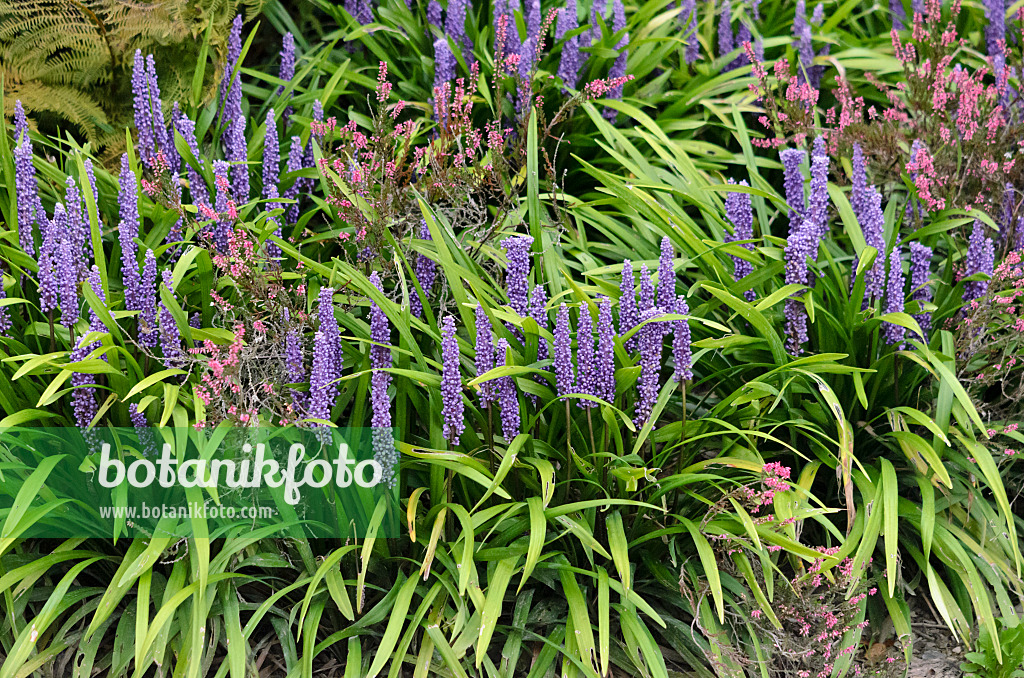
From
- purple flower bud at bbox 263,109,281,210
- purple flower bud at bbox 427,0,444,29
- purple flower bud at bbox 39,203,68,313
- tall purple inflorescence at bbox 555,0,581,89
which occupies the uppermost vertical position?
purple flower bud at bbox 427,0,444,29

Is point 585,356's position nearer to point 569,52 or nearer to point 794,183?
point 794,183

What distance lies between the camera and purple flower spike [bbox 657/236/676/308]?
8.96 feet

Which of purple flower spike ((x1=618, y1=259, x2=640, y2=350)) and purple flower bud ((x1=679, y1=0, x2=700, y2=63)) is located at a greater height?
purple flower bud ((x1=679, y1=0, x2=700, y2=63))

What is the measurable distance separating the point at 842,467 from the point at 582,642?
0.97 meters

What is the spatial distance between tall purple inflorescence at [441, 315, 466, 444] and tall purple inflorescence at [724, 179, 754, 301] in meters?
1.16

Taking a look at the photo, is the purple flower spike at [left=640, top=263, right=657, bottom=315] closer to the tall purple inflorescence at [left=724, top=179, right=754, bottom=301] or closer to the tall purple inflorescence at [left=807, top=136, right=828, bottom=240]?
the tall purple inflorescence at [left=724, top=179, right=754, bottom=301]

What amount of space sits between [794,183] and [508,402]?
148 cm

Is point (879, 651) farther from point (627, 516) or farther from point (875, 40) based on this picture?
point (875, 40)

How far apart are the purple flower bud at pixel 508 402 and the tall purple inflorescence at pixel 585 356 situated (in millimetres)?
195

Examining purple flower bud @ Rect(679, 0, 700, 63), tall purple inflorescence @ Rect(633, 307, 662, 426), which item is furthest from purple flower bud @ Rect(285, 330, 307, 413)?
purple flower bud @ Rect(679, 0, 700, 63)

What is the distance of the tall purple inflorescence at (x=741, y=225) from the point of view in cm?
325

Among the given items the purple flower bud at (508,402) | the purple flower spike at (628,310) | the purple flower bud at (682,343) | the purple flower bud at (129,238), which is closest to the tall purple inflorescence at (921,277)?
the purple flower bud at (682,343)

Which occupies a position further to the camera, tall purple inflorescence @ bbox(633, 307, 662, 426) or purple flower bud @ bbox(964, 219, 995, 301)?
purple flower bud @ bbox(964, 219, 995, 301)

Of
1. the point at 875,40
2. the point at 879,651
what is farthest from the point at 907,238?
the point at 875,40
